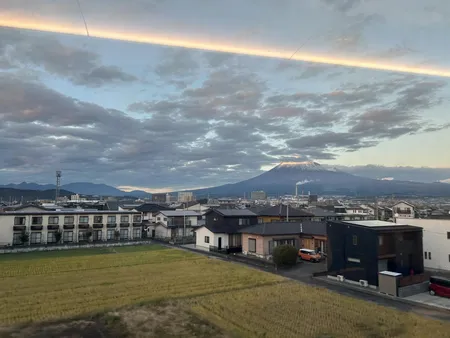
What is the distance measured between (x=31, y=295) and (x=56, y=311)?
11.5 ft

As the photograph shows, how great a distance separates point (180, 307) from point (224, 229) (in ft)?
64.0

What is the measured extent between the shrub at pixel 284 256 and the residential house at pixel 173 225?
2258cm

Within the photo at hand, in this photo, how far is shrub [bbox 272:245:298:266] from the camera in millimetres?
25250

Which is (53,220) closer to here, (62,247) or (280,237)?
(62,247)

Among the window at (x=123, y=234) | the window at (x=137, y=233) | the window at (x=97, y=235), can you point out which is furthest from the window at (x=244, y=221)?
the window at (x=97, y=235)

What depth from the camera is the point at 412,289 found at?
709 inches

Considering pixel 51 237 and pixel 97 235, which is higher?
pixel 51 237

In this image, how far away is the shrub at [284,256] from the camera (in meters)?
25.2

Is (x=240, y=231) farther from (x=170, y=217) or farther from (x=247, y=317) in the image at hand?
(x=247, y=317)

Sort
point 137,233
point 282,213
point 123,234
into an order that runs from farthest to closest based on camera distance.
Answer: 1. point 137,233
2. point 123,234
3. point 282,213

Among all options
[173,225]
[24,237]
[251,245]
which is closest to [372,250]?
[251,245]

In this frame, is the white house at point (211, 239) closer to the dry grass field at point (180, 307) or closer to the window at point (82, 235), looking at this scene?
the dry grass field at point (180, 307)

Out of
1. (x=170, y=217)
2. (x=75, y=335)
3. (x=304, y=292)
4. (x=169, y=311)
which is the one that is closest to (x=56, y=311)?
(x=75, y=335)

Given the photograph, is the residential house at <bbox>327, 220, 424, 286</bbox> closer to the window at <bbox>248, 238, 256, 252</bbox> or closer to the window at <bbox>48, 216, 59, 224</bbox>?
the window at <bbox>248, 238, 256, 252</bbox>
